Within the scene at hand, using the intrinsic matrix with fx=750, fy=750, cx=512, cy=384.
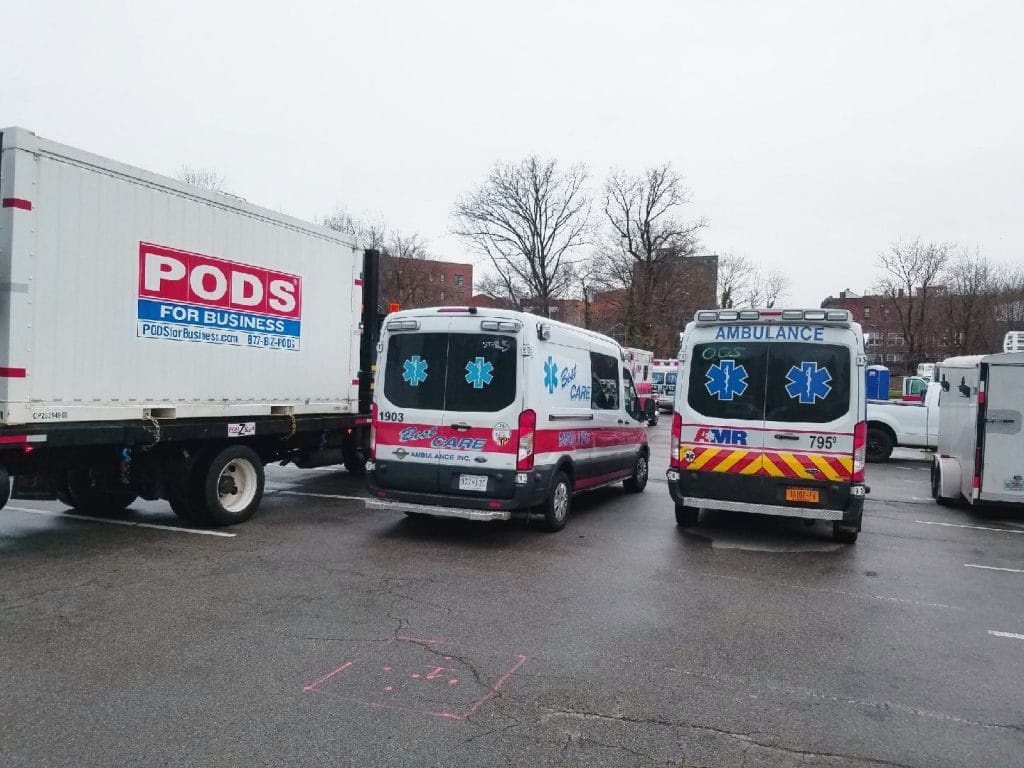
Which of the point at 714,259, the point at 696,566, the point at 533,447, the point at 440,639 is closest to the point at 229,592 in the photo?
the point at 440,639

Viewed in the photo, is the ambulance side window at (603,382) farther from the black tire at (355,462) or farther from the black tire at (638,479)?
the black tire at (355,462)

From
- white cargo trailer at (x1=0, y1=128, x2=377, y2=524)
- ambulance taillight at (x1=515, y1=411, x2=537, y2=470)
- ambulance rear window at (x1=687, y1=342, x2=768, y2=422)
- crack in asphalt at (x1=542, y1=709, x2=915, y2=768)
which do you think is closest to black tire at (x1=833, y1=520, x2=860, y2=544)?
ambulance rear window at (x1=687, y1=342, x2=768, y2=422)

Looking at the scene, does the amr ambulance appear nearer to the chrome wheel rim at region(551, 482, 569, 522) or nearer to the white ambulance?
the chrome wheel rim at region(551, 482, 569, 522)

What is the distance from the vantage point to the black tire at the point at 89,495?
8.18m

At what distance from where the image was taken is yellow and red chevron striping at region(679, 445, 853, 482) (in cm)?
803

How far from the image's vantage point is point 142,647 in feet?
15.9

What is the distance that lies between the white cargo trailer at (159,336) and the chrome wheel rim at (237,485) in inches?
0.8

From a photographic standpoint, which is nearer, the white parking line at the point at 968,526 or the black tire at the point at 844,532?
the black tire at the point at 844,532

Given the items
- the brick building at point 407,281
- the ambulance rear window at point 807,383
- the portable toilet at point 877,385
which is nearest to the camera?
the ambulance rear window at point 807,383

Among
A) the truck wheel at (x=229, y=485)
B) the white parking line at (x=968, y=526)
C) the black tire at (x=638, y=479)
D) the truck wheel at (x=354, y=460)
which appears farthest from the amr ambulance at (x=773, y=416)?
the truck wheel at (x=229, y=485)

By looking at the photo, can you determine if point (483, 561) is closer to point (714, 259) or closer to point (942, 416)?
point (942, 416)

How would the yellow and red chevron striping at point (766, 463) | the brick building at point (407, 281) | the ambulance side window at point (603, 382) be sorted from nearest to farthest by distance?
the yellow and red chevron striping at point (766, 463) < the ambulance side window at point (603, 382) < the brick building at point (407, 281)

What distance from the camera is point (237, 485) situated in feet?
29.6

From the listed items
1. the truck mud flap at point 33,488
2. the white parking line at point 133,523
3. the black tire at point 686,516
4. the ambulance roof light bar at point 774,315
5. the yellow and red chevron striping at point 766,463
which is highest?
the ambulance roof light bar at point 774,315
